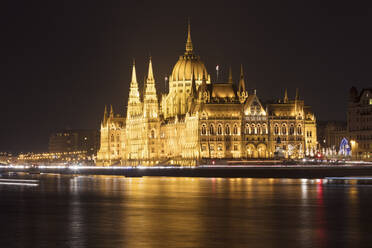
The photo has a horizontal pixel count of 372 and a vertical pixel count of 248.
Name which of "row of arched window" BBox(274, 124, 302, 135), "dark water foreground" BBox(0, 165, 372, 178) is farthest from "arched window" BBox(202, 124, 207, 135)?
"dark water foreground" BBox(0, 165, 372, 178)

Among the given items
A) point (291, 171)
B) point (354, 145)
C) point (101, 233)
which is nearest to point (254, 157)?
point (354, 145)

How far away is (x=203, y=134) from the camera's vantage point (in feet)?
617

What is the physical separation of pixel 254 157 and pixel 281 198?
118m

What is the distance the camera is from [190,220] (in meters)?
52.8

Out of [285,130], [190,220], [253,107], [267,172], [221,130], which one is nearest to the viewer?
[190,220]

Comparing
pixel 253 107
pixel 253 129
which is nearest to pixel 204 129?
pixel 253 129

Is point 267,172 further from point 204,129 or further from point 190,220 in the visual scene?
point 190,220

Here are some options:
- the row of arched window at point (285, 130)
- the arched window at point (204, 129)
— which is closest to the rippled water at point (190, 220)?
the arched window at point (204, 129)

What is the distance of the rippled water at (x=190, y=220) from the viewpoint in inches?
1706

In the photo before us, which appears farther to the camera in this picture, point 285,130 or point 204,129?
point 285,130

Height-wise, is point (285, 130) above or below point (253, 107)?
below

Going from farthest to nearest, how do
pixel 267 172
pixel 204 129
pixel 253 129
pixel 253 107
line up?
1. pixel 253 129
2. pixel 253 107
3. pixel 204 129
4. pixel 267 172

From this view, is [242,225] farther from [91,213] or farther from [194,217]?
[91,213]

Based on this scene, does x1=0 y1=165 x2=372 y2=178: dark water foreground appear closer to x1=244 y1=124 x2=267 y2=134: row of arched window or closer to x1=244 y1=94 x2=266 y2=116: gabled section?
x1=244 y1=124 x2=267 y2=134: row of arched window
